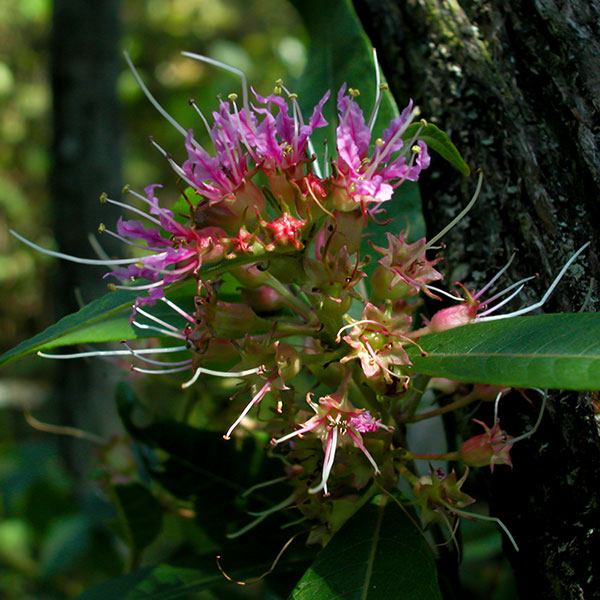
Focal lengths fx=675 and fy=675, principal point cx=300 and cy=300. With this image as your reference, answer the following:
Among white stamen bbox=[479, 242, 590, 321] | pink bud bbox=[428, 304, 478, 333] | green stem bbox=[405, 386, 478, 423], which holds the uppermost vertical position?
white stamen bbox=[479, 242, 590, 321]

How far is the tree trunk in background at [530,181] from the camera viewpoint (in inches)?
33.8

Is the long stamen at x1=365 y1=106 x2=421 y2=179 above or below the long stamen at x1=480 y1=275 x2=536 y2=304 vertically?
above

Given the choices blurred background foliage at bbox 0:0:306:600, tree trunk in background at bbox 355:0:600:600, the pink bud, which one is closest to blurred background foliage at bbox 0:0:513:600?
blurred background foliage at bbox 0:0:306:600

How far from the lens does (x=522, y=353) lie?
29.1 inches

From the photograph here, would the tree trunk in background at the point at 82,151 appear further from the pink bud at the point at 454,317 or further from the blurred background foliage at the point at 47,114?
the pink bud at the point at 454,317

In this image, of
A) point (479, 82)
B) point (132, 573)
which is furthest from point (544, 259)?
point (132, 573)

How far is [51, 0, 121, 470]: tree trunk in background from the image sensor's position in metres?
3.00

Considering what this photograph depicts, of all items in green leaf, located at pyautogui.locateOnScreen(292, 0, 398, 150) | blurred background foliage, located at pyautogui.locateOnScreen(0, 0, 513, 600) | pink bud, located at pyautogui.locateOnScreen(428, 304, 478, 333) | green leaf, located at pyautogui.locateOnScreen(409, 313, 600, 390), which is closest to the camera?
green leaf, located at pyautogui.locateOnScreen(409, 313, 600, 390)

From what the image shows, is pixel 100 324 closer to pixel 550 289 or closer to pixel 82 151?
pixel 550 289

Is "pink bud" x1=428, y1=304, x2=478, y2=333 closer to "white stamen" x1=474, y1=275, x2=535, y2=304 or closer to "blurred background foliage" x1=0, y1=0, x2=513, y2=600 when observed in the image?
"white stamen" x1=474, y1=275, x2=535, y2=304

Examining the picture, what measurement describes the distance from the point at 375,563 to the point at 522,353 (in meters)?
0.34

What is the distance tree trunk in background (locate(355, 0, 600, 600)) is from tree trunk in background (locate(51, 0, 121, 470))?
2138 millimetres

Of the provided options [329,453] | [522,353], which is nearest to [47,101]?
[329,453]

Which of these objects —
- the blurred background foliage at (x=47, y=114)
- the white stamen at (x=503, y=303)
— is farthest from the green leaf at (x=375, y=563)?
the blurred background foliage at (x=47, y=114)
